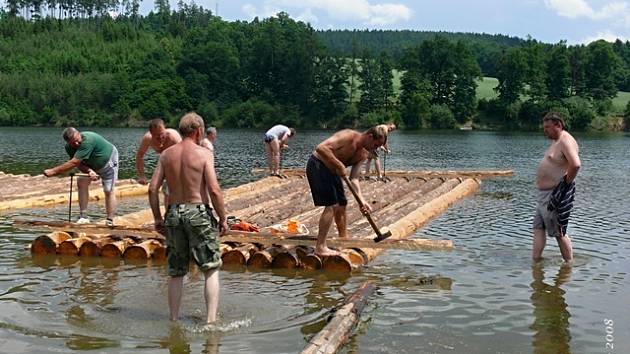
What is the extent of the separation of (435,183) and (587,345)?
1593cm

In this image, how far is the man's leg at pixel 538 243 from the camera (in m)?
10.9

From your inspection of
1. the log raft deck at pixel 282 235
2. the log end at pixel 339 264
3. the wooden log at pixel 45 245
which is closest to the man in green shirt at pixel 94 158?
the log raft deck at pixel 282 235

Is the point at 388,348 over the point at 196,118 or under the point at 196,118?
under

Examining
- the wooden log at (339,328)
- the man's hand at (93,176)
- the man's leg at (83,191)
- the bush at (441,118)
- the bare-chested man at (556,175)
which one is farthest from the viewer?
the bush at (441,118)

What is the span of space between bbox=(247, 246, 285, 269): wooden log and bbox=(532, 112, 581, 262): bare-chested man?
3.62m

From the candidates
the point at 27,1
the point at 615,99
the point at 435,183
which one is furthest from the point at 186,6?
the point at 435,183

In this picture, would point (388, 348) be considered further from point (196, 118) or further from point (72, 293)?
point (72, 293)

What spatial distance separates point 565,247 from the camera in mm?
10961

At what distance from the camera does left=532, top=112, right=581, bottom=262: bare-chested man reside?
10078 millimetres

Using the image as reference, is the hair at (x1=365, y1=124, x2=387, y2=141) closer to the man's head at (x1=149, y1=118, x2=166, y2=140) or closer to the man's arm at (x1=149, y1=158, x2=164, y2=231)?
the man's arm at (x1=149, y1=158, x2=164, y2=231)

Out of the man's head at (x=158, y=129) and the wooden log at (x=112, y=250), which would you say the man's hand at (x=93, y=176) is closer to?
the man's head at (x=158, y=129)

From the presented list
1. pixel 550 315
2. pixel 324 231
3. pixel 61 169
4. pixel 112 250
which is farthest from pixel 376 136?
pixel 61 169

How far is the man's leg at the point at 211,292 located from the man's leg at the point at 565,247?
538 cm

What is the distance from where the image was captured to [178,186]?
24.2 ft
